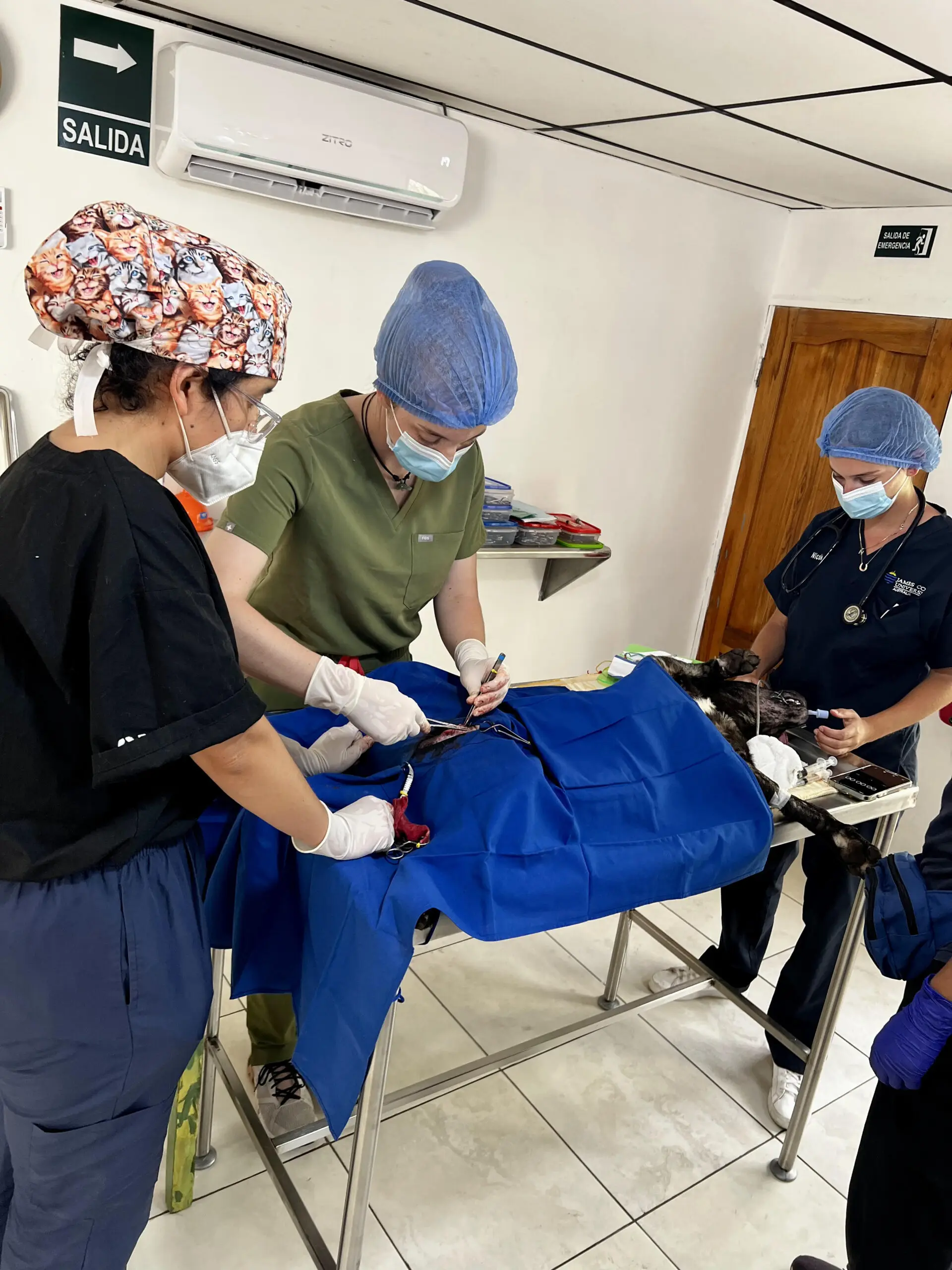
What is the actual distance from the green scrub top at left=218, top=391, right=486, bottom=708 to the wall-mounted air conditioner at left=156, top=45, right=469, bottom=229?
3.25 feet

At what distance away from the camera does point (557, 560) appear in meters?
3.44

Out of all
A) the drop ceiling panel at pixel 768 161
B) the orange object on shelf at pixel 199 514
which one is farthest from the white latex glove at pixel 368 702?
the drop ceiling panel at pixel 768 161

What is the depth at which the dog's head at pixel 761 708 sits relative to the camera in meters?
1.85

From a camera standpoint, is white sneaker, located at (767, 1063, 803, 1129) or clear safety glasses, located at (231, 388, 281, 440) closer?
clear safety glasses, located at (231, 388, 281, 440)

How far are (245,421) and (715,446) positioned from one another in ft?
9.79

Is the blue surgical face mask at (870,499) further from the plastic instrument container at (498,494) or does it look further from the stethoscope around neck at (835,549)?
the plastic instrument container at (498,494)

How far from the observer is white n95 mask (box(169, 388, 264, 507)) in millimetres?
1119

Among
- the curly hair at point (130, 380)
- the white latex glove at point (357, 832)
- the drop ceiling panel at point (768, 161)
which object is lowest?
the white latex glove at point (357, 832)

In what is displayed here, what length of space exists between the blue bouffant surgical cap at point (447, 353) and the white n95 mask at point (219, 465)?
0.42 m

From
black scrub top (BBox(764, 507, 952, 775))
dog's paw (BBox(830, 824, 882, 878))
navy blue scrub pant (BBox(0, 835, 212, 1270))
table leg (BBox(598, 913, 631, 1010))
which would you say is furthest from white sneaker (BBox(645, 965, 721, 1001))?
navy blue scrub pant (BBox(0, 835, 212, 1270))

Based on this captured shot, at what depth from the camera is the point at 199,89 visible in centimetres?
221

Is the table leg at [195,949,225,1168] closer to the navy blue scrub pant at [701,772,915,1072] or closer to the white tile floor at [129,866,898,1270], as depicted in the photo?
the white tile floor at [129,866,898,1270]

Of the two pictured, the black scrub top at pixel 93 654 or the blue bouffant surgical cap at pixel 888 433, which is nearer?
the black scrub top at pixel 93 654

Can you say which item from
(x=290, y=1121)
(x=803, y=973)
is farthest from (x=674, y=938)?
(x=290, y=1121)
